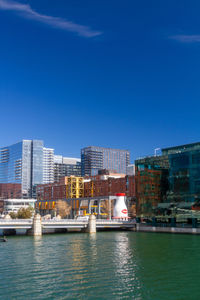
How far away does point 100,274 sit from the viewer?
4106cm

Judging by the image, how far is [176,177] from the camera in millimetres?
106750

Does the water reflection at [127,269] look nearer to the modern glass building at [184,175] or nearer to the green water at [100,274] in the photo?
the green water at [100,274]

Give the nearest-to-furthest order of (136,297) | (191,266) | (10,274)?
(136,297) < (10,274) < (191,266)

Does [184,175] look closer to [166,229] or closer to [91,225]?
[166,229]

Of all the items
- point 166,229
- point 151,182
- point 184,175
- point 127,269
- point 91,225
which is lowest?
point 127,269

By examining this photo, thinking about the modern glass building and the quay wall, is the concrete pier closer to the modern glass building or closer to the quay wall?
the quay wall

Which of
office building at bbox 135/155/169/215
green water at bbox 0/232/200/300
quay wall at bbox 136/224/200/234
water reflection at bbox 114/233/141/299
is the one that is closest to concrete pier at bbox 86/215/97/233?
quay wall at bbox 136/224/200/234

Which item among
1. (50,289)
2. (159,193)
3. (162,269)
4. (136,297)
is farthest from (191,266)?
(159,193)

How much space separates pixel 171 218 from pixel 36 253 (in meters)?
56.3

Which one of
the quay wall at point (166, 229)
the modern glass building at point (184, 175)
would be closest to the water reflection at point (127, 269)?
the quay wall at point (166, 229)

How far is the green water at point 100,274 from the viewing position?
33.1 metres

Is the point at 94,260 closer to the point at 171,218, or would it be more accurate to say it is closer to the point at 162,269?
the point at 162,269

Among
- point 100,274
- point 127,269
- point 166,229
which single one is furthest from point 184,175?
point 100,274

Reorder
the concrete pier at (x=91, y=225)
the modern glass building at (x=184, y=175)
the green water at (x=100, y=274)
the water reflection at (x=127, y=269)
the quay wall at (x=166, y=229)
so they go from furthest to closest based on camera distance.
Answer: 1. the concrete pier at (x=91, y=225)
2. the modern glass building at (x=184, y=175)
3. the quay wall at (x=166, y=229)
4. the water reflection at (x=127, y=269)
5. the green water at (x=100, y=274)
